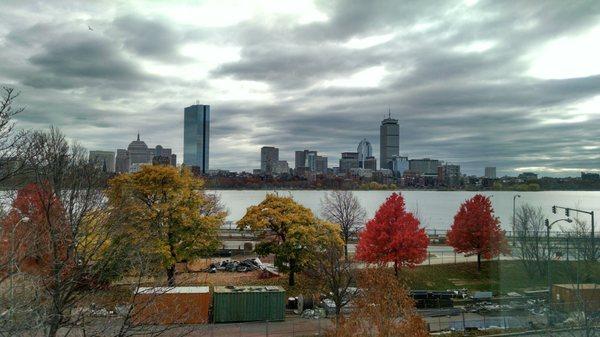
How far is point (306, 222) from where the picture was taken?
2650 centimetres

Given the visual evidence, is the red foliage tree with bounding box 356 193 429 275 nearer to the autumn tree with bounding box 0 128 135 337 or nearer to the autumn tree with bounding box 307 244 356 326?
the autumn tree with bounding box 307 244 356 326

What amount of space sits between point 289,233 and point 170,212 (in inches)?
249

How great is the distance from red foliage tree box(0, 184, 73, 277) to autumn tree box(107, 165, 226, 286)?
5305mm

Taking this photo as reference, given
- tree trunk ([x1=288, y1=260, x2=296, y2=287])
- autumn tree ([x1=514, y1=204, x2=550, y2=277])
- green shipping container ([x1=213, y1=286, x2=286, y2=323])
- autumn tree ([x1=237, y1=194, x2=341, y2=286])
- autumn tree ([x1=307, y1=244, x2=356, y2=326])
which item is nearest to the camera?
autumn tree ([x1=514, y1=204, x2=550, y2=277])

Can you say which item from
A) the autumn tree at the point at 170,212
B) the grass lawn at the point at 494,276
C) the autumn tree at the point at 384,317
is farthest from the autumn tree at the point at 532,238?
the autumn tree at the point at 170,212

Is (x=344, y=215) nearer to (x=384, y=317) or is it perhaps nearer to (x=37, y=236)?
(x=384, y=317)

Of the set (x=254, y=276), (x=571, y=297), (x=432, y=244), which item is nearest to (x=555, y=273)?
(x=571, y=297)

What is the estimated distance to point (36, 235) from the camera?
35.2ft

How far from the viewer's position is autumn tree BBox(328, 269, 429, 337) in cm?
1280

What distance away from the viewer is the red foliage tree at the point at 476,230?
3045 cm

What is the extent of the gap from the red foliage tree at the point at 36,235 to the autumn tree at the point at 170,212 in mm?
5305

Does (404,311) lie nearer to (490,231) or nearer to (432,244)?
(490,231)

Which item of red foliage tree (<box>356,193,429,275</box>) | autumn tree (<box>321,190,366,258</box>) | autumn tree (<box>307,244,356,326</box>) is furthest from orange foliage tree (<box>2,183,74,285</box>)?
autumn tree (<box>321,190,366,258</box>)

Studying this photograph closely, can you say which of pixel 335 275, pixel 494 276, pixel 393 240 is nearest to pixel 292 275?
pixel 335 275
